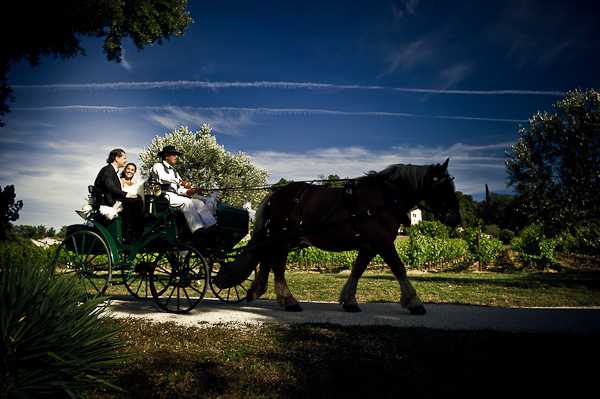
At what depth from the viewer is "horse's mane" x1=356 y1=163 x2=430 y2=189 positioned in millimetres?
6777

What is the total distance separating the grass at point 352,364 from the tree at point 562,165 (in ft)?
48.9

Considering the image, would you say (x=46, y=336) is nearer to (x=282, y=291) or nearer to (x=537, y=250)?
(x=282, y=291)

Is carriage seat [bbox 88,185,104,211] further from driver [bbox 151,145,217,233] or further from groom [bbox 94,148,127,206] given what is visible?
driver [bbox 151,145,217,233]

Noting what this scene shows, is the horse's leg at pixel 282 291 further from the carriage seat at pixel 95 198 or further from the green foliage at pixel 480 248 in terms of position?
the green foliage at pixel 480 248

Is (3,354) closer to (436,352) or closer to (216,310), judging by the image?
(436,352)

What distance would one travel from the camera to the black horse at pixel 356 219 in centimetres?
664

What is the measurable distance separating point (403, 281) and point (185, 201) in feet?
12.6

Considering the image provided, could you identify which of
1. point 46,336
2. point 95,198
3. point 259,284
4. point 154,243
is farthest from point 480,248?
point 46,336

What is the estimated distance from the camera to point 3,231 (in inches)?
217

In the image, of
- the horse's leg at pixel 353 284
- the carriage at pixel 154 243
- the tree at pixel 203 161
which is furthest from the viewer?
the tree at pixel 203 161

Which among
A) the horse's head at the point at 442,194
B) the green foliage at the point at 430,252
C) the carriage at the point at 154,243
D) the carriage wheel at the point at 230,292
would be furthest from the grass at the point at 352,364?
the green foliage at the point at 430,252

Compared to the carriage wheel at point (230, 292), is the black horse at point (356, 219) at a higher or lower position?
higher

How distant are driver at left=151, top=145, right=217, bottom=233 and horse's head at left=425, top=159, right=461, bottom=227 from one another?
3689mm

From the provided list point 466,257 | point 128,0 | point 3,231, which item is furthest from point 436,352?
point 466,257
